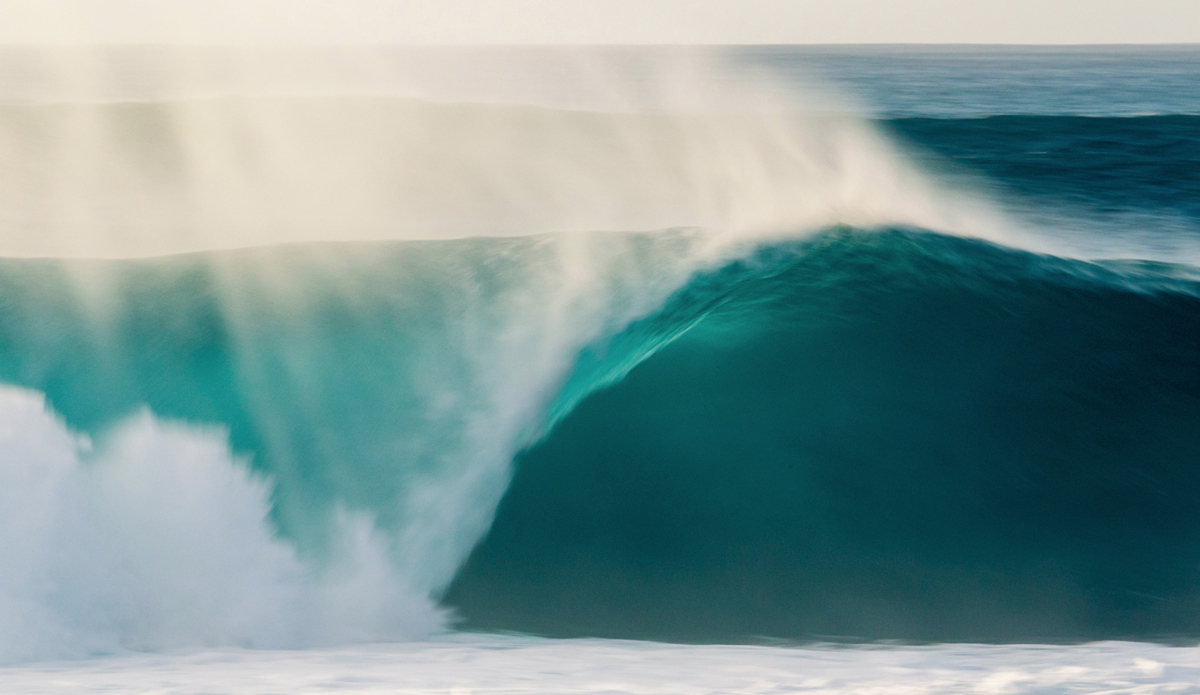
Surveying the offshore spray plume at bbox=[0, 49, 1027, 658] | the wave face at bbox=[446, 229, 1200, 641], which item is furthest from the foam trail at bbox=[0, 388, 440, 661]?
the wave face at bbox=[446, 229, 1200, 641]

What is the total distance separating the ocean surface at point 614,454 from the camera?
233 centimetres

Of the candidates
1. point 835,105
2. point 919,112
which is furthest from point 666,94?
point 919,112

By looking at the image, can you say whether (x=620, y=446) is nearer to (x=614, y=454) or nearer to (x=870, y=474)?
(x=614, y=454)

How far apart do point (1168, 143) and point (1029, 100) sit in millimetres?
2758

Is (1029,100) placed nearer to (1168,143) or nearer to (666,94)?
(1168,143)

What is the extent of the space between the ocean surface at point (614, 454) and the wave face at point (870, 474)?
0.01m

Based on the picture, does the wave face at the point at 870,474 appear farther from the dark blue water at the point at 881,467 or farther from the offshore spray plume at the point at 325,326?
the offshore spray plume at the point at 325,326

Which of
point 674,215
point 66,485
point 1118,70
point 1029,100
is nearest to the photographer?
point 66,485

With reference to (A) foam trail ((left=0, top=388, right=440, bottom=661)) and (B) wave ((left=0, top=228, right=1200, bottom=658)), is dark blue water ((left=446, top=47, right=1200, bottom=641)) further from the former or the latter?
(A) foam trail ((left=0, top=388, right=440, bottom=661))

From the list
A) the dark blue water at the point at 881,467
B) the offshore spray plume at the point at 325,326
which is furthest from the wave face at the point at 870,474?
the offshore spray plume at the point at 325,326

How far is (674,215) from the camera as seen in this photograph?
235 inches

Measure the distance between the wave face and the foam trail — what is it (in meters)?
0.39

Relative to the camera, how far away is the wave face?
255 cm

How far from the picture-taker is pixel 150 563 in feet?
8.44
